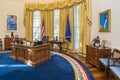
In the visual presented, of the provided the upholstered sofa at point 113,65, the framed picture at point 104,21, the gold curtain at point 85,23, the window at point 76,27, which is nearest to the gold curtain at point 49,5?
the window at point 76,27

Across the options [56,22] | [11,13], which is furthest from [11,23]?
[56,22]

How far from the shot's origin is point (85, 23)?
6480 mm

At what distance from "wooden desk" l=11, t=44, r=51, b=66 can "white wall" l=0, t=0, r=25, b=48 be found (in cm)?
331

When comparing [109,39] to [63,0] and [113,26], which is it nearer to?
[113,26]

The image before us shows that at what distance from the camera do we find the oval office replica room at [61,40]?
395 centimetres

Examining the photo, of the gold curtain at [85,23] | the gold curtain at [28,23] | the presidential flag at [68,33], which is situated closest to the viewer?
the gold curtain at [85,23]

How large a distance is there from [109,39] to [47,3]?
18.4 ft

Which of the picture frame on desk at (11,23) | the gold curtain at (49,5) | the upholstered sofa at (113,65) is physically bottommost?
the upholstered sofa at (113,65)

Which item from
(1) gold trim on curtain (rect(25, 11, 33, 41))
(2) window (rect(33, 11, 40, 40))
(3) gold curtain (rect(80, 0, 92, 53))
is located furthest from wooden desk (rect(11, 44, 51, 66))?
(2) window (rect(33, 11, 40, 40))

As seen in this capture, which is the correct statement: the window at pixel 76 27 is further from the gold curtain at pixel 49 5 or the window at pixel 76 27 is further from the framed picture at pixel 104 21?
the framed picture at pixel 104 21

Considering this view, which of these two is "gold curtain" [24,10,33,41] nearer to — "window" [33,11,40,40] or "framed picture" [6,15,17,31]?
"window" [33,11,40,40]

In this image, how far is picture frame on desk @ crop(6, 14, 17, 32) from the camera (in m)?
8.64

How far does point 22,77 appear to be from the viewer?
3.62 m

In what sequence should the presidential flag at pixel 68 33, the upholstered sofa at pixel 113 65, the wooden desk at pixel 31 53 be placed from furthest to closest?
1. the presidential flag at pixel 68 33
2. the wooden desk at pixel 31 53
3. the upholstered sofa at pixel 113 65
